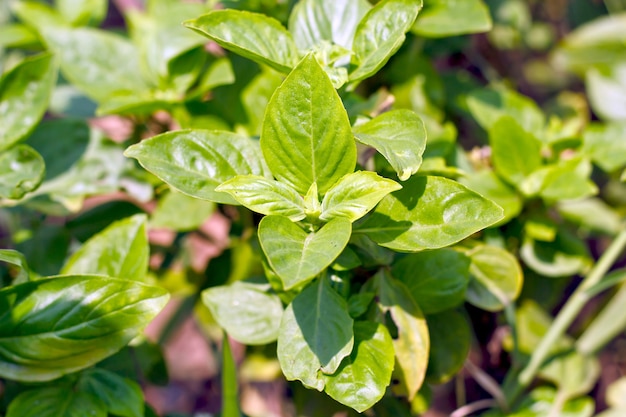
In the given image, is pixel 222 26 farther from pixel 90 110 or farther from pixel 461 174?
pixel 90 110

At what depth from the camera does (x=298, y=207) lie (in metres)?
0.68

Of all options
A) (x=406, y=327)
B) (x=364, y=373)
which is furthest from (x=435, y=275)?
(x=364, y=373)

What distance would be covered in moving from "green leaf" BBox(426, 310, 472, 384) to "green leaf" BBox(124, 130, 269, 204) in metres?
0.34

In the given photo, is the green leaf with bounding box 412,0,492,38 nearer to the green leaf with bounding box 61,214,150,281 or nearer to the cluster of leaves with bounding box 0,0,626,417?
the cluster of leaves with bounding box 0,0,626,417

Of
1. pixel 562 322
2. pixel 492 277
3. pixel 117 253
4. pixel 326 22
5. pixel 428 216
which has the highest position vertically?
pixel 326 22

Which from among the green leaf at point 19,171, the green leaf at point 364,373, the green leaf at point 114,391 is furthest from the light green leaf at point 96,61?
the green leaf at point 364,373

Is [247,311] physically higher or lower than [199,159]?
lower

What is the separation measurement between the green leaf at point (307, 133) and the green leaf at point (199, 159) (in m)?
0.05

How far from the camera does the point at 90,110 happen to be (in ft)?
3.84

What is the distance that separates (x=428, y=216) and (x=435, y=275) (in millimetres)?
146

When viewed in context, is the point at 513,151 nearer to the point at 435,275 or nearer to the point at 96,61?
the point at 435,275

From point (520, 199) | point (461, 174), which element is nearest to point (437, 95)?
point (520, 199)

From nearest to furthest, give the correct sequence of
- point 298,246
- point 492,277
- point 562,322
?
point 298,246
point 492,277
point 562,322

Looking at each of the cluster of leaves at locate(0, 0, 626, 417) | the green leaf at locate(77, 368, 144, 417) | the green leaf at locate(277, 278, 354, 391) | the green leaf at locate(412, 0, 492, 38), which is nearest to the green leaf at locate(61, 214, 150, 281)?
the cluster of leaves at locate(0, 0, 626, 417)
